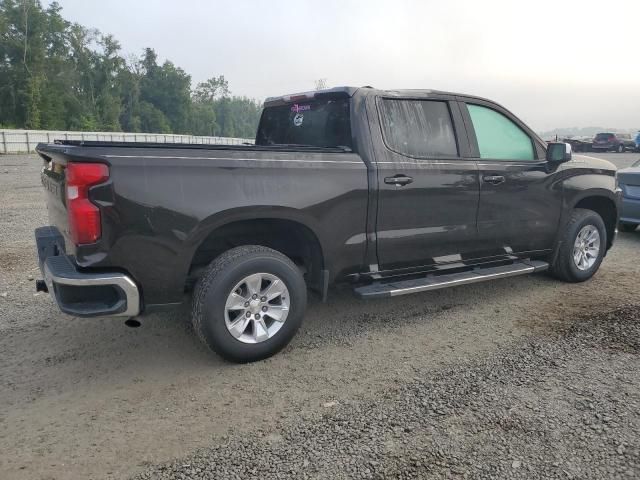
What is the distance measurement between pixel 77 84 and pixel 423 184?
7896 cm

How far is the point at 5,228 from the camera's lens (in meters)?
8.05

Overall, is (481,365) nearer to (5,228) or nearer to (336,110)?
(336,110)

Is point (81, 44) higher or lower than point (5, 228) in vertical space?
higher

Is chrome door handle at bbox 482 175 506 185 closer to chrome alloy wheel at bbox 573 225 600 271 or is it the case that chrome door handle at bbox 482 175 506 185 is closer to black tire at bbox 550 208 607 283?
black tire at bbox 550 208 607 283

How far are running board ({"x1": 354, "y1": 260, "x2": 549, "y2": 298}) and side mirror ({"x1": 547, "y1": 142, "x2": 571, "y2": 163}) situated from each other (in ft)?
3.35

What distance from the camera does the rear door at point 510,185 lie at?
4.66m

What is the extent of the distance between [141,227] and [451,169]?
254 cm

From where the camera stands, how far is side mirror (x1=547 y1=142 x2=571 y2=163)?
16.4 ft

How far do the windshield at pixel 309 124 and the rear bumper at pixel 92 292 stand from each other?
196 centimetres

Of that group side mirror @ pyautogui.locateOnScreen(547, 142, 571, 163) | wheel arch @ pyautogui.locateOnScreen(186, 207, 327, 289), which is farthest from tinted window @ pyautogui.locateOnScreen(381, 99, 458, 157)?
side mirror @ pyautogui.locateOnScreen(547, 142, 571, 163)

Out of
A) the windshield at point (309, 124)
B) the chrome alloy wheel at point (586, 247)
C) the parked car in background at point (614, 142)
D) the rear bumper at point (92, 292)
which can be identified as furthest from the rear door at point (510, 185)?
the parked car in background at point (614, 142)

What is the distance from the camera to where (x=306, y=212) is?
146 inches

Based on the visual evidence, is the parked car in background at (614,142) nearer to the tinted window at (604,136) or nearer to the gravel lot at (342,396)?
the tinted window at (604,136)

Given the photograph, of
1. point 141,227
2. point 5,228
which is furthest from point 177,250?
point 5,228
